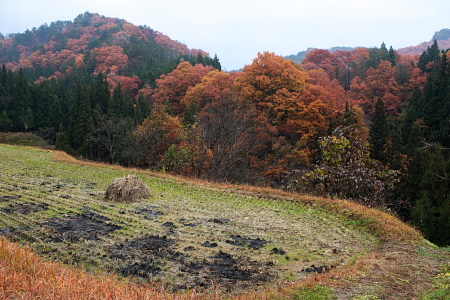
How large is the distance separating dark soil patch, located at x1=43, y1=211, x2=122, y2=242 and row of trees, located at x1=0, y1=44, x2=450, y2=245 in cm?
899

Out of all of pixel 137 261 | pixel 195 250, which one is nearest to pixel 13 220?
pixel 137 261

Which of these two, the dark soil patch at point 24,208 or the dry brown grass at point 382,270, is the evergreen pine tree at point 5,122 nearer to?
the dark soil patch at point 24,208

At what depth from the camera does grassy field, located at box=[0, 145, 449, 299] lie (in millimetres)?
5219

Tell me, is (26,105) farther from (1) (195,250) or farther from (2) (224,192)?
(1) (195,250)

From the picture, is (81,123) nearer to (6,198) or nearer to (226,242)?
(6,198)

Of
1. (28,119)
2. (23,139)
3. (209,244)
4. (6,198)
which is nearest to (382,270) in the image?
(209,244)

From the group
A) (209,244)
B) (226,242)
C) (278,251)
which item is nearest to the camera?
(278,251)

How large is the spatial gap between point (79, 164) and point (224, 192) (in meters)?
10.2

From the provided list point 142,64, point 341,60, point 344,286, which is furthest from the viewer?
point 142,64

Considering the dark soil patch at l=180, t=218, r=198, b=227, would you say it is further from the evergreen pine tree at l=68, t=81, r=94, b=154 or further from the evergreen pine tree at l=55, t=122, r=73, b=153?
the evergreen pine tree at l=55, t=122, r=73, b=153

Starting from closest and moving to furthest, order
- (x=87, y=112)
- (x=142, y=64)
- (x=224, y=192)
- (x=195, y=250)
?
(x=195, y=250)
(x=224, y=192)
(x=87, y=112)
(x=142, y=64)

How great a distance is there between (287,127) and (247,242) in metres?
22.2

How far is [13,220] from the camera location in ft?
26.6

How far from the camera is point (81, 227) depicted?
801cm
